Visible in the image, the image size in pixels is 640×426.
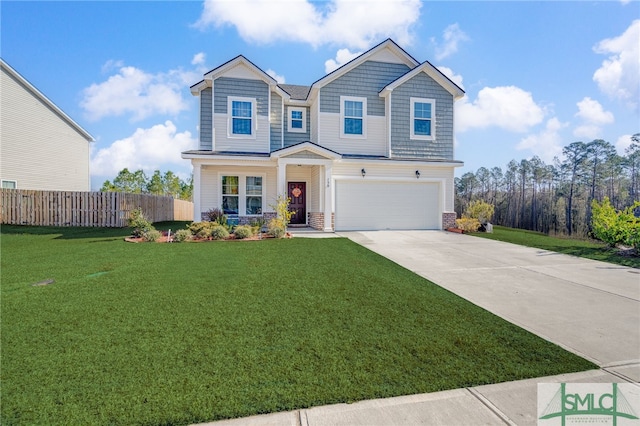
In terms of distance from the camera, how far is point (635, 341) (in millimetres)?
3625

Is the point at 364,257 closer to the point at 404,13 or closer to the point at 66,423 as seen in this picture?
the point at 66,423

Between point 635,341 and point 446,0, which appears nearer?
point 635,341

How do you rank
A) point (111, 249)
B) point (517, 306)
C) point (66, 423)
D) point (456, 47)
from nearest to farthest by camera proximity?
1. point (66, 423)
2. point (517, 306)
3. point (111, 249)
4. point (456, 47)

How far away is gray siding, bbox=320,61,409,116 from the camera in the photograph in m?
14.9

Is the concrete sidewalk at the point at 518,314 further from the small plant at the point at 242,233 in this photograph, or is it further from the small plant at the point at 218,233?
the small plant at the point at 218,233

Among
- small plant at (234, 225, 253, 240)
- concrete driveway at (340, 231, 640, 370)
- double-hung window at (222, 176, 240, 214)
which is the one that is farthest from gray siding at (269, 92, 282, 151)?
concrete driveway at (340, 231, 640, 370)

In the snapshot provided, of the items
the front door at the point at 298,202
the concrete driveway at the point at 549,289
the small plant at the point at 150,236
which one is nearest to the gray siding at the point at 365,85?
the front door at the point at 298,202

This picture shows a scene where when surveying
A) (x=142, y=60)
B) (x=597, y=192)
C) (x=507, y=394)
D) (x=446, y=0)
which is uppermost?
(x=446, y=0)

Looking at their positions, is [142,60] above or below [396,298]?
above

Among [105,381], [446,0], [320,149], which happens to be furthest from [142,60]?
[105,381]

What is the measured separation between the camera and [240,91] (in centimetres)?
1427

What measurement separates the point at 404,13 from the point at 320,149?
5569 millimetres

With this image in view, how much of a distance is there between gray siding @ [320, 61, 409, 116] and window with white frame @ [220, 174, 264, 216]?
15.7 feet

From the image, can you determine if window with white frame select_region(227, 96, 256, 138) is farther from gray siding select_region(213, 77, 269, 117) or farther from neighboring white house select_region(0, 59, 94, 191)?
neighboring white house select_region(0, 59, 94, 191)
